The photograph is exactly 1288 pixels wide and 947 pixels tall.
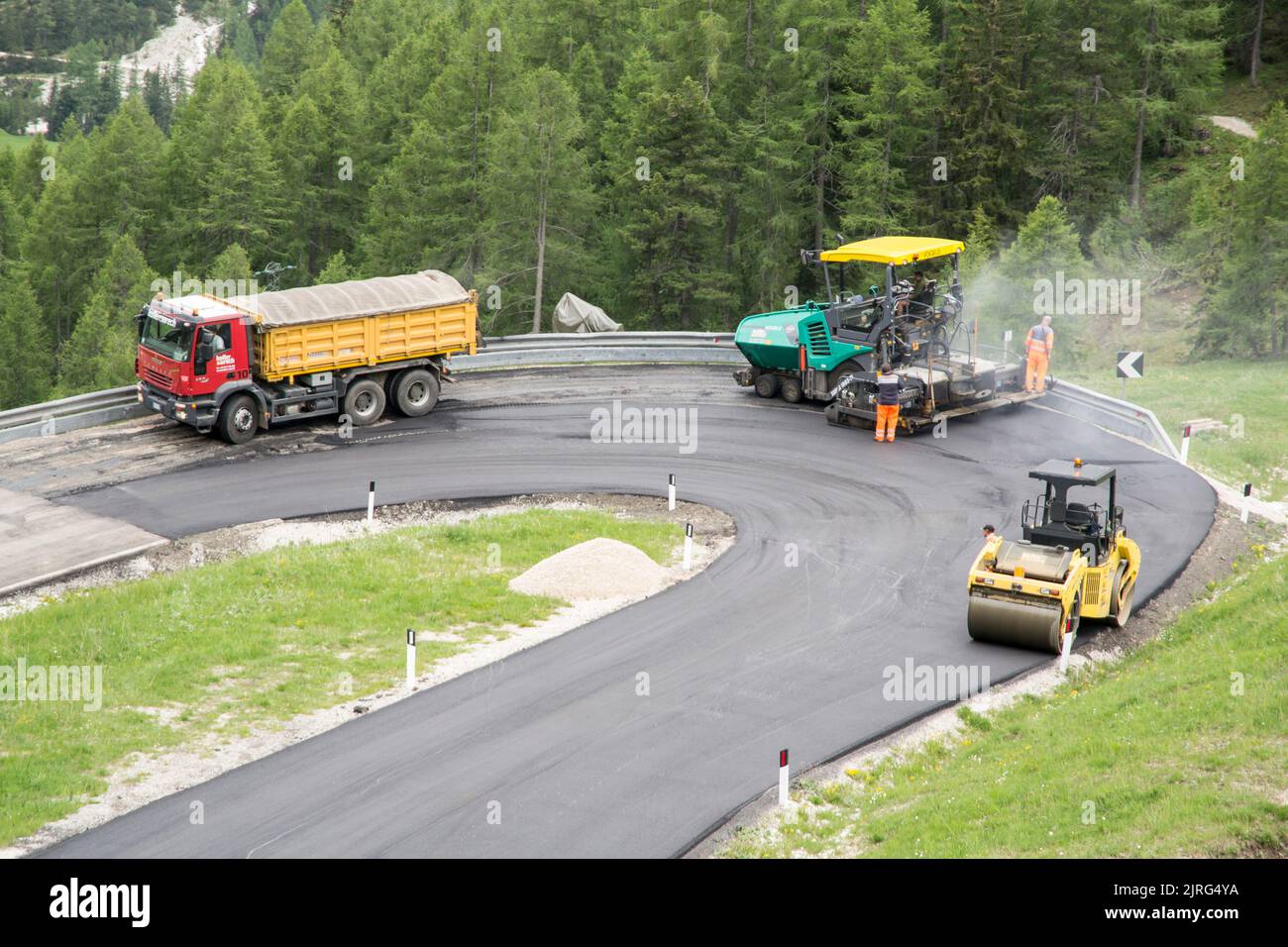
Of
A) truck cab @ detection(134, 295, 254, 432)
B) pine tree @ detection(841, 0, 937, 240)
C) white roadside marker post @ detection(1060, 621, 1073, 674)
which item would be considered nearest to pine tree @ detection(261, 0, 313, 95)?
pine tree @ detection(841, 0, 937, 240)

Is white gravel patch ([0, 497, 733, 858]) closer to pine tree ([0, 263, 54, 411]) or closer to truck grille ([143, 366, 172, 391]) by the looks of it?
truck grille ([143, 366, 172, 391])

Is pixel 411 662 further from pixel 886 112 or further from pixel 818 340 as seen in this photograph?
pixel 886 112

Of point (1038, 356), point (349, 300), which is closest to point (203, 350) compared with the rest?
point (349, 300)

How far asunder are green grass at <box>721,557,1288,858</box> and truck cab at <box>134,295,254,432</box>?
17.0m

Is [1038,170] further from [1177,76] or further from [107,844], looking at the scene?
[107,844]

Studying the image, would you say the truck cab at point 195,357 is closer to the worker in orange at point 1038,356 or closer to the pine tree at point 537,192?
the worker in orange at point 1038,356

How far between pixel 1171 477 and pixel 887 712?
11491mm

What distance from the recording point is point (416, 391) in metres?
29.4

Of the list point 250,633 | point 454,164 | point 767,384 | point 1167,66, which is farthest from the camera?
point 454,164

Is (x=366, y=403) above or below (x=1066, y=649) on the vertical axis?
above

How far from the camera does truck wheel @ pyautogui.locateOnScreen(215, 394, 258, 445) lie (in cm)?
2672

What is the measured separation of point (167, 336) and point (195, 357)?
3.45 feet

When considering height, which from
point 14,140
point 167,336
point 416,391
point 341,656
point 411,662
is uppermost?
point 14,140

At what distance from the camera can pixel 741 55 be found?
48969mm
